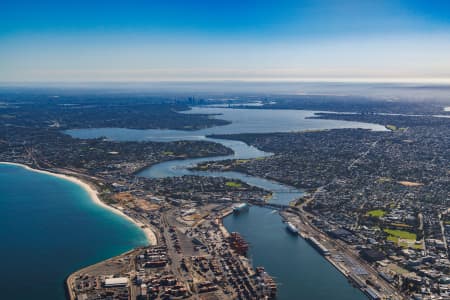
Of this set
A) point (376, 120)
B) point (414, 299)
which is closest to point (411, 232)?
point (414, 299)

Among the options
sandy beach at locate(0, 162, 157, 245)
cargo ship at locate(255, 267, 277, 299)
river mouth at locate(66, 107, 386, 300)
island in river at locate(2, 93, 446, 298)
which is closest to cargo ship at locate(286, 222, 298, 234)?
river mouth at locate(66, 107, 386, 300)

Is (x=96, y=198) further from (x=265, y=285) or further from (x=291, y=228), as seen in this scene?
(x=265, y=285)

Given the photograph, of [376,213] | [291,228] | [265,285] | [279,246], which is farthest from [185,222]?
[376,213]

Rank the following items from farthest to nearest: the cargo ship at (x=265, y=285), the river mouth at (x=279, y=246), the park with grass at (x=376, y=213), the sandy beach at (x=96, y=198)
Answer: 1. the park with grass at (x=376, y=213)
2. the sandy beach at (x=96, y=198)
3. the river mouth at (x=279, y=246)
4. the cargo ship at (x=265, y=285)

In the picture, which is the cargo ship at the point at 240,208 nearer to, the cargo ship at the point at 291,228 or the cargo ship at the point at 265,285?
the cargo ship at the point at 291,228

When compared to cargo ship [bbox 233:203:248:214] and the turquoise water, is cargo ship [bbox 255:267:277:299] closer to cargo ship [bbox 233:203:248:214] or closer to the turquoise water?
the turquoise water

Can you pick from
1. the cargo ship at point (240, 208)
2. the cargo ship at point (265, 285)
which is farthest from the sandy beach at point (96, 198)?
the cargo ship at point (265, 285)

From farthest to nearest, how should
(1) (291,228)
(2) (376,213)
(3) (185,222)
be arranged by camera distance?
(2) (376,213)
(3) (185,222)
(1) (291,228)

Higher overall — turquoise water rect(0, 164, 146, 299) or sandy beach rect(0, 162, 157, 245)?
sandy beach rect(0, 162, 157, 245)
